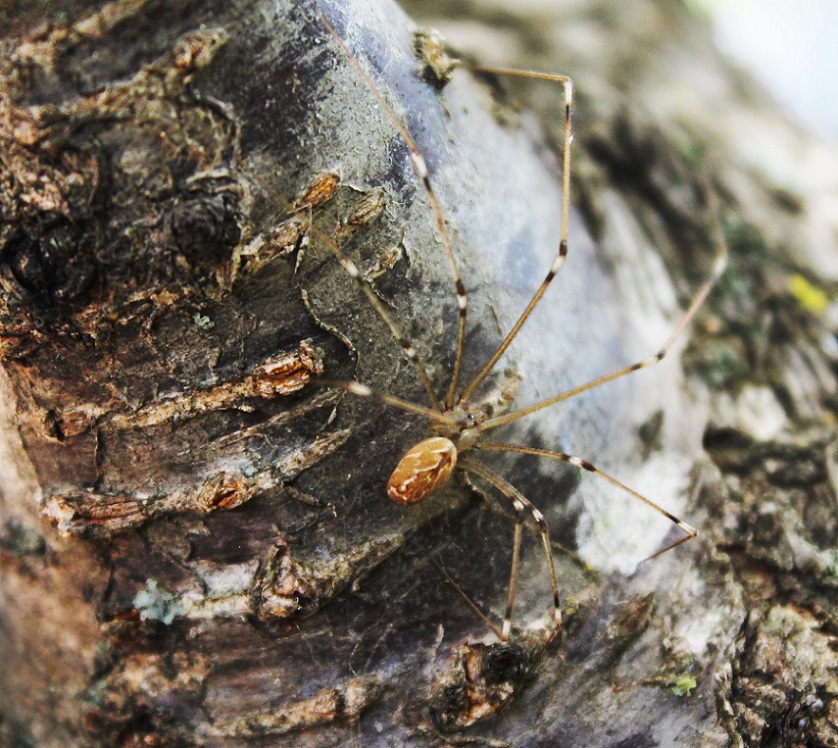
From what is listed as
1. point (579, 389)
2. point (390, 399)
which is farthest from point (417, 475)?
point (579, 389)

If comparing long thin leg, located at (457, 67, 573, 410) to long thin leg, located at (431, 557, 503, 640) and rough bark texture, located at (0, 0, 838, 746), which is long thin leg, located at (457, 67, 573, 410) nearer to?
rough bark texture, located at (0, 0, 838, 746)

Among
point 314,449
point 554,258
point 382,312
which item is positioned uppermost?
point 382,312

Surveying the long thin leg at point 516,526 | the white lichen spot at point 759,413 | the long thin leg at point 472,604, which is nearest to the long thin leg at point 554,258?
the long thin leg at point 516,526

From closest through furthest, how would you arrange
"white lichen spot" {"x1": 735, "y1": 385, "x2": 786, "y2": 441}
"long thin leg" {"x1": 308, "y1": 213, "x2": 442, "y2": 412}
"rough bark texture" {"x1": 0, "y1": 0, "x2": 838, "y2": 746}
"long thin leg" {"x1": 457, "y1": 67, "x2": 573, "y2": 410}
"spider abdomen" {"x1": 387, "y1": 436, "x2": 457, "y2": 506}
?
"rough bark texture" {"x1": 0, "y1": 0, "x2": 838, "y2": 746} → "long thin leg" {"x1": 308, "y1": 213, "x2": 442, "y2": 412} → "spider abdomen" {"x1": 387, "y1": 436, "x2": 457, "y2": 506} → "long thin leg" {"x1": 457, "y1": 67, "x2": 573, "y2": 410} → "white lichen spot" {"x1": 735, "y1": 385, "x2": 786, "y2": 441}

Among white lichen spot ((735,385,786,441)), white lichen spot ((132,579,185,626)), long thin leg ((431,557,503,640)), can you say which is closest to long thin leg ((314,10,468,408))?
long thin leg ((431,557,503,640))

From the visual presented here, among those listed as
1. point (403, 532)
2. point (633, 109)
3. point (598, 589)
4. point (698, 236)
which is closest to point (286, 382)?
point (403, 532)

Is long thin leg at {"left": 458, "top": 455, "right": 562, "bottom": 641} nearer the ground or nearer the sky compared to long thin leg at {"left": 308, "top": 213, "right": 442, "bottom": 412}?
nearer the ground

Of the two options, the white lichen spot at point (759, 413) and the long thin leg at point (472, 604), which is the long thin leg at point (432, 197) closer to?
the long thin leg at point (472, 604)

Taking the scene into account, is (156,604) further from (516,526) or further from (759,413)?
(759,413)
